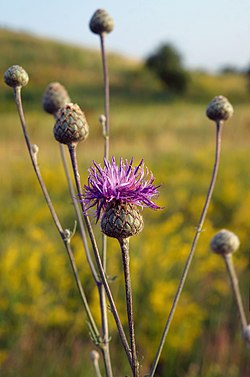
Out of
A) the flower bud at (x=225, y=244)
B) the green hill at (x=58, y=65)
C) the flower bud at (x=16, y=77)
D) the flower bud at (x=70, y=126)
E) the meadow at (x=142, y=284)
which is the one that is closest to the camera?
the flower bud at (x=70, y=126)

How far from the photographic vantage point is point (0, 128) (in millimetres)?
25578

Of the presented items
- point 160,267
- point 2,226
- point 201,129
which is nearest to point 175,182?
point 2,226

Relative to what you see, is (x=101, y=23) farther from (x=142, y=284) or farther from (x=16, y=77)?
(x=142, y=284)

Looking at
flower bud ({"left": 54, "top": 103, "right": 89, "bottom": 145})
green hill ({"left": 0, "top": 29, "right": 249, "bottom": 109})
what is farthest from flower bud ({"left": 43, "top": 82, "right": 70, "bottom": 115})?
green hill ({"left": 0, "top": 29, "right": 249, "bottom": 109})

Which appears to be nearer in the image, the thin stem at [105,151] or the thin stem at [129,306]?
the thin stem at [129,306]

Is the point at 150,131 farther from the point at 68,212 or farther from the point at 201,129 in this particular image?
the point at 68,212

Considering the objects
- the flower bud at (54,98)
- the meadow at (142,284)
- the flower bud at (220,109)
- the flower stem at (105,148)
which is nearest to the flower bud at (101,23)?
the flower stem at (105,148)

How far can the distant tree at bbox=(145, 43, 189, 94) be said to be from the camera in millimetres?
45875

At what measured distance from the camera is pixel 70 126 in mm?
1296

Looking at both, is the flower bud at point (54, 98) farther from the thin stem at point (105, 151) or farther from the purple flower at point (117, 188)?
the purple flower at point (117, 188)

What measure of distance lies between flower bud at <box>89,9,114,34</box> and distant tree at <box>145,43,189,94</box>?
45.2 meters

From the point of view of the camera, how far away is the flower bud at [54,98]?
1.92 meters

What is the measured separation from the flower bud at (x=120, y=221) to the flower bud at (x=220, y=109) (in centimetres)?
63

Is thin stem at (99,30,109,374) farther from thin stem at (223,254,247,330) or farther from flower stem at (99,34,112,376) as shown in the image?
thin stem at (223,254,247,330)
